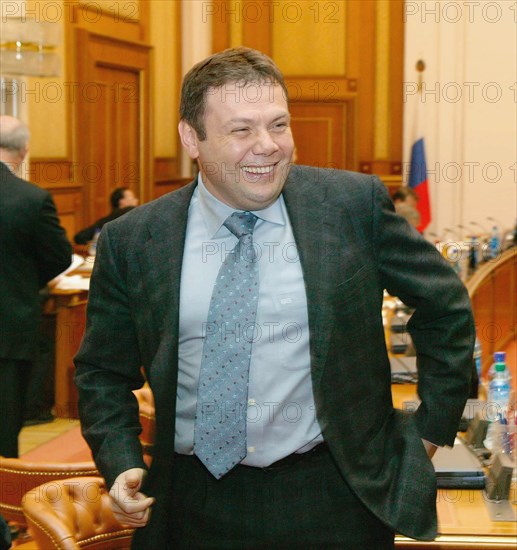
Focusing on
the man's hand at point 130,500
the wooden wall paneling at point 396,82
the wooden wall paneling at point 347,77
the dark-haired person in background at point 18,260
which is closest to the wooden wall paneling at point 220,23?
the wooden wall paneling at point 347,77

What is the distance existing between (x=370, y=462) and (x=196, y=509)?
0.34m

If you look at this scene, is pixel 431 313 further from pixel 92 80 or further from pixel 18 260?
pixel 92 80

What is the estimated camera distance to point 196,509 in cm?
189

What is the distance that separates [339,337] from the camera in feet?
5.95

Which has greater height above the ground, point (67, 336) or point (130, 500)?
point (130, 500)

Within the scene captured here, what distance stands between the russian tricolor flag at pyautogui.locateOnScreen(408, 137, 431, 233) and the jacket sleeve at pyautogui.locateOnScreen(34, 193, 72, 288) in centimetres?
629

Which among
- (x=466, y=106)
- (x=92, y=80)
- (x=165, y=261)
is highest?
(x=92, y=80)

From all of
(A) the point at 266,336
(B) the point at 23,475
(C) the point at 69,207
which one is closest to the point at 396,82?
(C) the point at 69,207

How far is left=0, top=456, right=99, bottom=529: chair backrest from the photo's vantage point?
2.26 metres

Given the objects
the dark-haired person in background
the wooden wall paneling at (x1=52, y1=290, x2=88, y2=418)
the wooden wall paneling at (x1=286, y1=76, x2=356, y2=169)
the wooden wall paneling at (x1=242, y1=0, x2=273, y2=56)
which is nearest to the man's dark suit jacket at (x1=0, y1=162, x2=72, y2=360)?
the dark-haired person in background

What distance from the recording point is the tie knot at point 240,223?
6.30ft

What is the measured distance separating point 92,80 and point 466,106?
14.9 feet

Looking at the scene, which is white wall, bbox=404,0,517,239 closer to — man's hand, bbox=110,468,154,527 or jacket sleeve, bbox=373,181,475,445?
jacket sleeve, bbox=373,181,475,445

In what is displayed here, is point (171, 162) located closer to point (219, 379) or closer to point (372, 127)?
point (372, 127)
